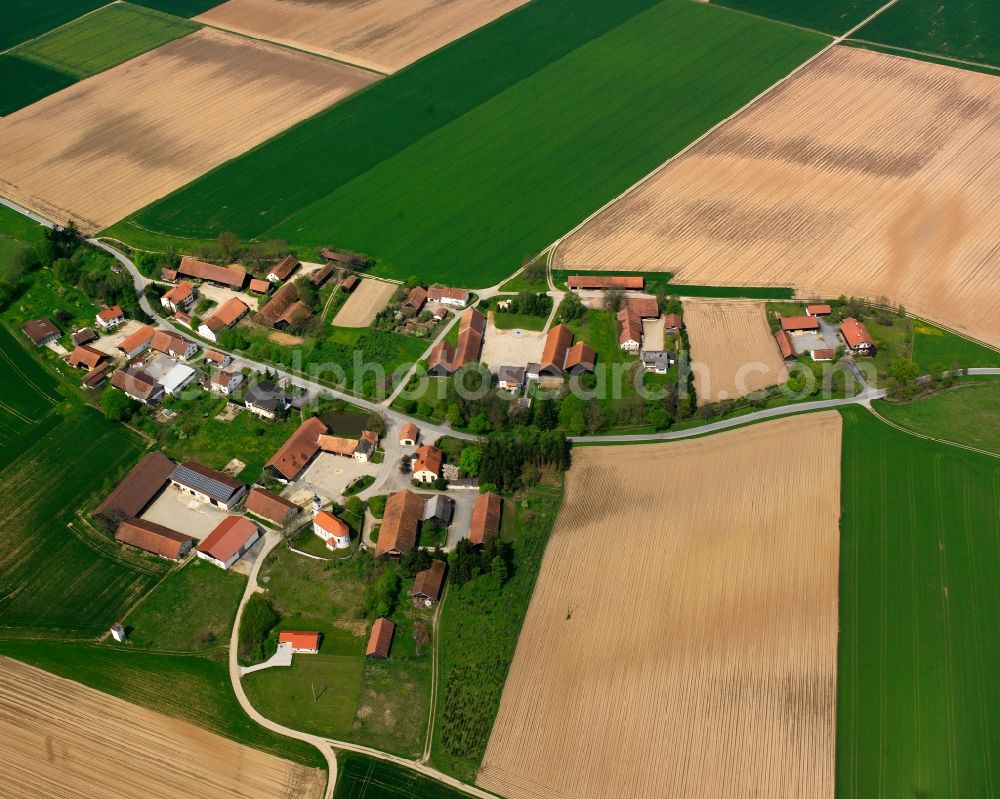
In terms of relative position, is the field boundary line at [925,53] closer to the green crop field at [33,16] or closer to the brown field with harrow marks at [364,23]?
the brown field with harrow marks at [364,23]

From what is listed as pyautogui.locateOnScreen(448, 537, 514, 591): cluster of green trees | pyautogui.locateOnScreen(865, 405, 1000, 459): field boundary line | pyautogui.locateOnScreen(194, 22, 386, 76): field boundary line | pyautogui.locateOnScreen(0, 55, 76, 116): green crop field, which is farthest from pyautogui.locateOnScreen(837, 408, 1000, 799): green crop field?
pyautogui.locateOnScreen(0, 55, 76, 116): green crop field

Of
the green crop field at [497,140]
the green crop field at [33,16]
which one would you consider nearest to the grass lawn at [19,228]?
the green crop field at [497,140]

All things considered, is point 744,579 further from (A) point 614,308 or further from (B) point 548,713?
(A) point 614,308

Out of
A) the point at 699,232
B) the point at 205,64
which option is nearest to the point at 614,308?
the point at 699,232

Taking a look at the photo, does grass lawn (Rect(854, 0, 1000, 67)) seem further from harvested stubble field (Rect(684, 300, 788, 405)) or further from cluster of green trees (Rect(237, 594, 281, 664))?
cluster of green trees (Rect(237, 594, 281, 664))

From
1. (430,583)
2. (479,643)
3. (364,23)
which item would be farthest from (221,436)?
(364,23)
